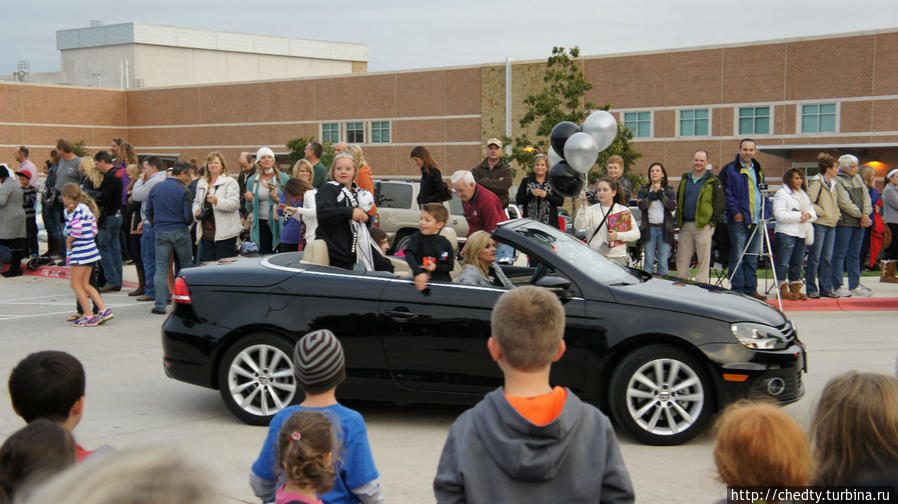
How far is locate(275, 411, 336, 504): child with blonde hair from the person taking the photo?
10.0 ft

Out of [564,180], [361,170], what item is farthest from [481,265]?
[564,180]

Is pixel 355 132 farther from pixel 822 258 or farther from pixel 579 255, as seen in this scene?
pixel 579 255

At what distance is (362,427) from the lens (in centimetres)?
366

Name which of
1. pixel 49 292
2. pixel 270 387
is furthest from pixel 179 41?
pixel 270 387

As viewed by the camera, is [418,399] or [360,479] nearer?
[360,479]

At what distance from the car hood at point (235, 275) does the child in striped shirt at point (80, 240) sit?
4263mm

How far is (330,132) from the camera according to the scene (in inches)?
2468

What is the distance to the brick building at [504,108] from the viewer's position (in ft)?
144

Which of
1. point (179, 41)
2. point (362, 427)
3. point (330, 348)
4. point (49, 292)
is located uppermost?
point (179, 41)

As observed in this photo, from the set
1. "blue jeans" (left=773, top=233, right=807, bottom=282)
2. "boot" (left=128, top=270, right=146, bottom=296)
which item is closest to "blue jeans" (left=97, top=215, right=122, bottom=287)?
"boot" (left=128, top=270, right=146, bottom=296)

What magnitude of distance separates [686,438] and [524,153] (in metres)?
37.1

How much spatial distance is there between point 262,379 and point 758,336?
374 centimetres

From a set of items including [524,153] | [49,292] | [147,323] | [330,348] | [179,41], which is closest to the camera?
[330,348]

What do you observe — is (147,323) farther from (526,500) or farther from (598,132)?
(526,500)
